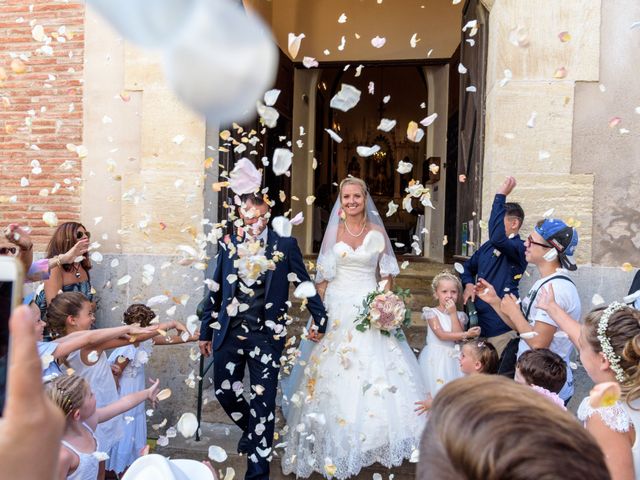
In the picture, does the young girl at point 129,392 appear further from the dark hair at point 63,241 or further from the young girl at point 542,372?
the young girl at point 542,372

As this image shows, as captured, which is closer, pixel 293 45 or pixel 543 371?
pixel 543 371

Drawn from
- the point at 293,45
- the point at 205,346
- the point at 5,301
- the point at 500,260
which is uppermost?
the point at 293,45

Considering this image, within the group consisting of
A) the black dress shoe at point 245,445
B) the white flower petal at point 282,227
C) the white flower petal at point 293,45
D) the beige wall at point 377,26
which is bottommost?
the black dress shoe at point 245,445

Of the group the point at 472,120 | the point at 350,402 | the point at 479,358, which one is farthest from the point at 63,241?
the point at 472,120

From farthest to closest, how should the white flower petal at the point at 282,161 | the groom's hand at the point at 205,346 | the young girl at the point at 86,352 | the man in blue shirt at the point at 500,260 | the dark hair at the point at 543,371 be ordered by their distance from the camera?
the white flower petal at the point at 282,161, the groom's hand at the point at 205,346, the man in blue shirt at the point at 500,260, the young girl at the point at 86,352, the dark hair at the point at 543,371

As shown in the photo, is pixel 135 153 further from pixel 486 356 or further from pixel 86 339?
pixel 486 356

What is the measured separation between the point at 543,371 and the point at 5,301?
2705mm

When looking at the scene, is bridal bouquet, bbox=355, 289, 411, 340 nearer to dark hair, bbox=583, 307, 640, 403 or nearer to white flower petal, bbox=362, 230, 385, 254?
white flower petal, bbox=362, 230, 385, 254

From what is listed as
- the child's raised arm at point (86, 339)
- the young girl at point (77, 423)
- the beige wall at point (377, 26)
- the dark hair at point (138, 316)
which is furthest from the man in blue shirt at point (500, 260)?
the beige wall at point (377, 26)

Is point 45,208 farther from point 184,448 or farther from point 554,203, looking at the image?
point 554,203

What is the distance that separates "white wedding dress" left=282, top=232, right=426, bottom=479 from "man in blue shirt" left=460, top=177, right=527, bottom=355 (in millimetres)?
606

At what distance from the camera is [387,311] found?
440 cm

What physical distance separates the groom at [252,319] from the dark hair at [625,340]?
90.1 inches

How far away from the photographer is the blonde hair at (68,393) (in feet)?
8.47
